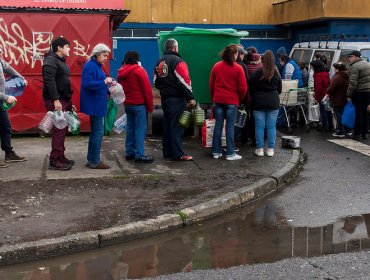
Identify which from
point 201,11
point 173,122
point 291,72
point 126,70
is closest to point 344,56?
point 291,72

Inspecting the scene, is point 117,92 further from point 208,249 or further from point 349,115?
point 349,115

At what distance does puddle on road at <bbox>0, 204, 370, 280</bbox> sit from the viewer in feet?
15.9

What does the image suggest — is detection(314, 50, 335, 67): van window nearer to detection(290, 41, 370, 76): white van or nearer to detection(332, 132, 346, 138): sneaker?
detection(290, 41, 370, 76): white van

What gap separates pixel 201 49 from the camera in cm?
1018

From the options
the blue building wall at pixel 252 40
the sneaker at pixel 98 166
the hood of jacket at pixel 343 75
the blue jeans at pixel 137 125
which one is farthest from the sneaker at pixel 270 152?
the blue building wall at pixel 252 40

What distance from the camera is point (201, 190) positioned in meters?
7.02

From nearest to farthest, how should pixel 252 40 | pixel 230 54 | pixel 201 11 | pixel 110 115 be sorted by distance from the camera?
pixel 230 54 → pixel 110 115 → pixel 201 11 → pixel 252 40

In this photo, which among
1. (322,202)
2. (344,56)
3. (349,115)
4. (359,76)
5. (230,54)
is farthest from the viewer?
(344,56)

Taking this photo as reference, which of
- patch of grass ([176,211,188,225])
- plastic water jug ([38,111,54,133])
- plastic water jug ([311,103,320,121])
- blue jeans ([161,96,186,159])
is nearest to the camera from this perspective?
patch of grass ([176,211,188,225])

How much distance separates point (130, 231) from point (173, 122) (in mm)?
3127

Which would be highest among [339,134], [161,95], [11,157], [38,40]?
[38,40]

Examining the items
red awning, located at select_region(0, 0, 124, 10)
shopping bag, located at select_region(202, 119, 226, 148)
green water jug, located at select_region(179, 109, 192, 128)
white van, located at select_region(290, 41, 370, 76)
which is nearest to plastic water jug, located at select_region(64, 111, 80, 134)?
green water jug, located at select_region(179, 109, 192, 128)

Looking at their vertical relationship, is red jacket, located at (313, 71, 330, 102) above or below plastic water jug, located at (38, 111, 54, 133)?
above

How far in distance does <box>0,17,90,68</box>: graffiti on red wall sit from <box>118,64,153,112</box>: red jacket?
2.82 meters
